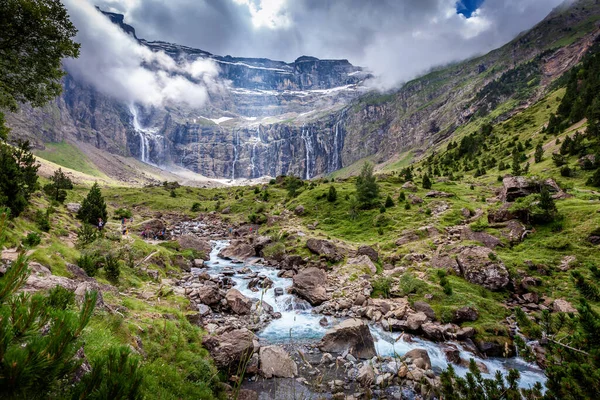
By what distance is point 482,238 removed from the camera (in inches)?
861

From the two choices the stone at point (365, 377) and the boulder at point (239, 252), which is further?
the boulder at point (239, 252)

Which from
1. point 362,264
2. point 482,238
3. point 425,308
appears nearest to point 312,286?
point 362,264

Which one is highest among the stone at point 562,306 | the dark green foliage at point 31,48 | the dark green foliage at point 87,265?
the dark green foliage at point 31,48

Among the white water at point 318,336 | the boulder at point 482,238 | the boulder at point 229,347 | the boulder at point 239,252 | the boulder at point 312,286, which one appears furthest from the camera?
the boulder at point 239,252

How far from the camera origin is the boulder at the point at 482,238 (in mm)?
20811

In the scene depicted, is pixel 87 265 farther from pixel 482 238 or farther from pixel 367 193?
pixel 367 193

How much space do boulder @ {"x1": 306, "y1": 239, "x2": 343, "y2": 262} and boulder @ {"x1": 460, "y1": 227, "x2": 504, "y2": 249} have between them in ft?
35.3

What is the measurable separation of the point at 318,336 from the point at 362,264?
9.00 m

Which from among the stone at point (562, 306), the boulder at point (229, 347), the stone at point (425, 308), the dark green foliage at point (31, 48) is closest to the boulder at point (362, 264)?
the stone at point (425, 308)

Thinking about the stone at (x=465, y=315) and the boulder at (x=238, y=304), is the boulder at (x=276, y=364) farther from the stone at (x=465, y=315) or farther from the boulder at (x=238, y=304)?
the stone at (x=465, y=315)

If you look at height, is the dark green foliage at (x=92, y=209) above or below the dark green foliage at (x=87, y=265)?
above

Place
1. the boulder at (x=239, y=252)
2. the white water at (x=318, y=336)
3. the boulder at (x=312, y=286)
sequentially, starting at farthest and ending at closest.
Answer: the boulder at (x=239, y=252), the boulder at (x=312, y=286), the white water at (x=318, y=336)

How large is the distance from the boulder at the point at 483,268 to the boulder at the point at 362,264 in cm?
622

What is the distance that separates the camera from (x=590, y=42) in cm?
13938
